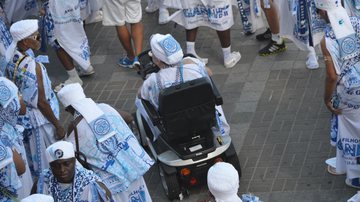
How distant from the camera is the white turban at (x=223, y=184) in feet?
19.0

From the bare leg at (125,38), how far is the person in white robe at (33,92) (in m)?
2.28

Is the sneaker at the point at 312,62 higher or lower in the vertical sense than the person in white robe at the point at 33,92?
lower

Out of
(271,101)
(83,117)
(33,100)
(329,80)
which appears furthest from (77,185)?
(271,101)

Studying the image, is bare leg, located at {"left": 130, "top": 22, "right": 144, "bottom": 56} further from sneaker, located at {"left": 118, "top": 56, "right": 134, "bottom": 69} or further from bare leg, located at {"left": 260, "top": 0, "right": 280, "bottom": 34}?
bare leg, located at {"left": 260, "top": 0, "right": 280, "bottom": 34}

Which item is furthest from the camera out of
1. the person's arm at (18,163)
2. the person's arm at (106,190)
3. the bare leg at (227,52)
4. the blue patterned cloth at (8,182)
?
the bare leg at (227,52)

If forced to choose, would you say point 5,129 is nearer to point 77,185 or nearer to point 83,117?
point 83,117

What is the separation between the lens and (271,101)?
9.93 m

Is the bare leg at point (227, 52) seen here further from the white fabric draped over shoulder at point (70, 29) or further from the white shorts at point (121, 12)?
the white fabric draped over shoulder at point (70, 29)

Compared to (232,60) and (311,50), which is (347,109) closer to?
(311,50)

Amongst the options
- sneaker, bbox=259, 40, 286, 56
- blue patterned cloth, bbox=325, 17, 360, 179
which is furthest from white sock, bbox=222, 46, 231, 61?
blue patterned cloth, bbox=325, 17, 360, 179

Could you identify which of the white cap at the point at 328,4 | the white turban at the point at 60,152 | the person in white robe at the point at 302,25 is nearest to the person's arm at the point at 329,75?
the white cap at the point at 328,4

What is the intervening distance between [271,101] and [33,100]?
9.28 ft

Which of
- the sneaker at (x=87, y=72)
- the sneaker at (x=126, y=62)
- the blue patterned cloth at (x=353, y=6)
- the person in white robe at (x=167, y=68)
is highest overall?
the blue patterned cloth at (x=353, y=6)

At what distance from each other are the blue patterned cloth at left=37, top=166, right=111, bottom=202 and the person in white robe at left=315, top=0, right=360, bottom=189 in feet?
7.71
